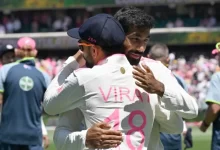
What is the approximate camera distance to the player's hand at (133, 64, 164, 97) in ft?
10.9

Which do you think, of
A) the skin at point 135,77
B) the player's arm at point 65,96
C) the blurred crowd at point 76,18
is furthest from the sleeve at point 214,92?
the blurred crowd at point 76,18

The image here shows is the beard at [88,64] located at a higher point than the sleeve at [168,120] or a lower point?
higher

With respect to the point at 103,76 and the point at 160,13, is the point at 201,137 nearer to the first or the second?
the point at 103,76

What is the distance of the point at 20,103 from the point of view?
7.21m

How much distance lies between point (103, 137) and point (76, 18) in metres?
35.1

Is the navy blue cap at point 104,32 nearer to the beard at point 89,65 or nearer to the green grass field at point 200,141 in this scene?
the beard at point 89,65

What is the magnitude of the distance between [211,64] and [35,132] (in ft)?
74.5

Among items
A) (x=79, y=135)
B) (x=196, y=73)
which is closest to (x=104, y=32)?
(x=79, y=135)

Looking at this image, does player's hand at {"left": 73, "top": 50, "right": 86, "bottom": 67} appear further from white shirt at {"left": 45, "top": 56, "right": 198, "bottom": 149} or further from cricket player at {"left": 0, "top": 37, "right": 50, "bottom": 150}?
cricket player at {"left": 0, "top": 37, "right": 50, "bottom": 150}

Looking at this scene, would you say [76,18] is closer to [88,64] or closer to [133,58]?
[88,64]

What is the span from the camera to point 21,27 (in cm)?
3766

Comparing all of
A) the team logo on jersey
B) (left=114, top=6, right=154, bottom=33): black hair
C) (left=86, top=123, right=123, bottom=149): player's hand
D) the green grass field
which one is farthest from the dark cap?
the green grass field

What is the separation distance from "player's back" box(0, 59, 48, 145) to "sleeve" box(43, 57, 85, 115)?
3.69 meters

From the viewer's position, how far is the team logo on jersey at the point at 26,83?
23.7 feet
